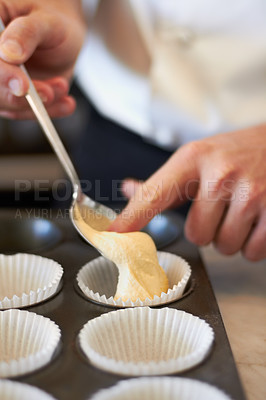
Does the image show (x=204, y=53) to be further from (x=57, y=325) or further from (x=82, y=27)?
(x=57, y=325)

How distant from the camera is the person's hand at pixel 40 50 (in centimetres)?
110

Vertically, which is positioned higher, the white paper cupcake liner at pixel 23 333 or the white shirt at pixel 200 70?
the white shirt at pixel 200 70

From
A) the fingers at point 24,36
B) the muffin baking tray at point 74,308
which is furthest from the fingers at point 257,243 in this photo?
the fingers at point 24,36

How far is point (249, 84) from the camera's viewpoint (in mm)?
1429

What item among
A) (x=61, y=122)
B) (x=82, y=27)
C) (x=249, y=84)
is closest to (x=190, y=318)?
(x=249, y=84)

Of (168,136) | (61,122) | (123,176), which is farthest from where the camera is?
(61,122)

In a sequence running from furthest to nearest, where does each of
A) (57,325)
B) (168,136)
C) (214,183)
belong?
(168,136), (214,183), (57,325)

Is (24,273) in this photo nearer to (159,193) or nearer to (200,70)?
(159,193)

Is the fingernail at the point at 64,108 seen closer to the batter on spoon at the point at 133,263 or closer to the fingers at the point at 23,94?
the fingers at the point at 23,94

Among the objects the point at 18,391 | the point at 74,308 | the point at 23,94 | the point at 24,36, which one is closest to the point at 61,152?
Answer: the point at 23,94

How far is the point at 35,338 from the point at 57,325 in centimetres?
6

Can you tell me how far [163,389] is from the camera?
0.69 metres

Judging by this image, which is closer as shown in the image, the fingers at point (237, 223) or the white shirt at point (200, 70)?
the fingers at point (237, 223)

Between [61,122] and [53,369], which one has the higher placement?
[53,369]
